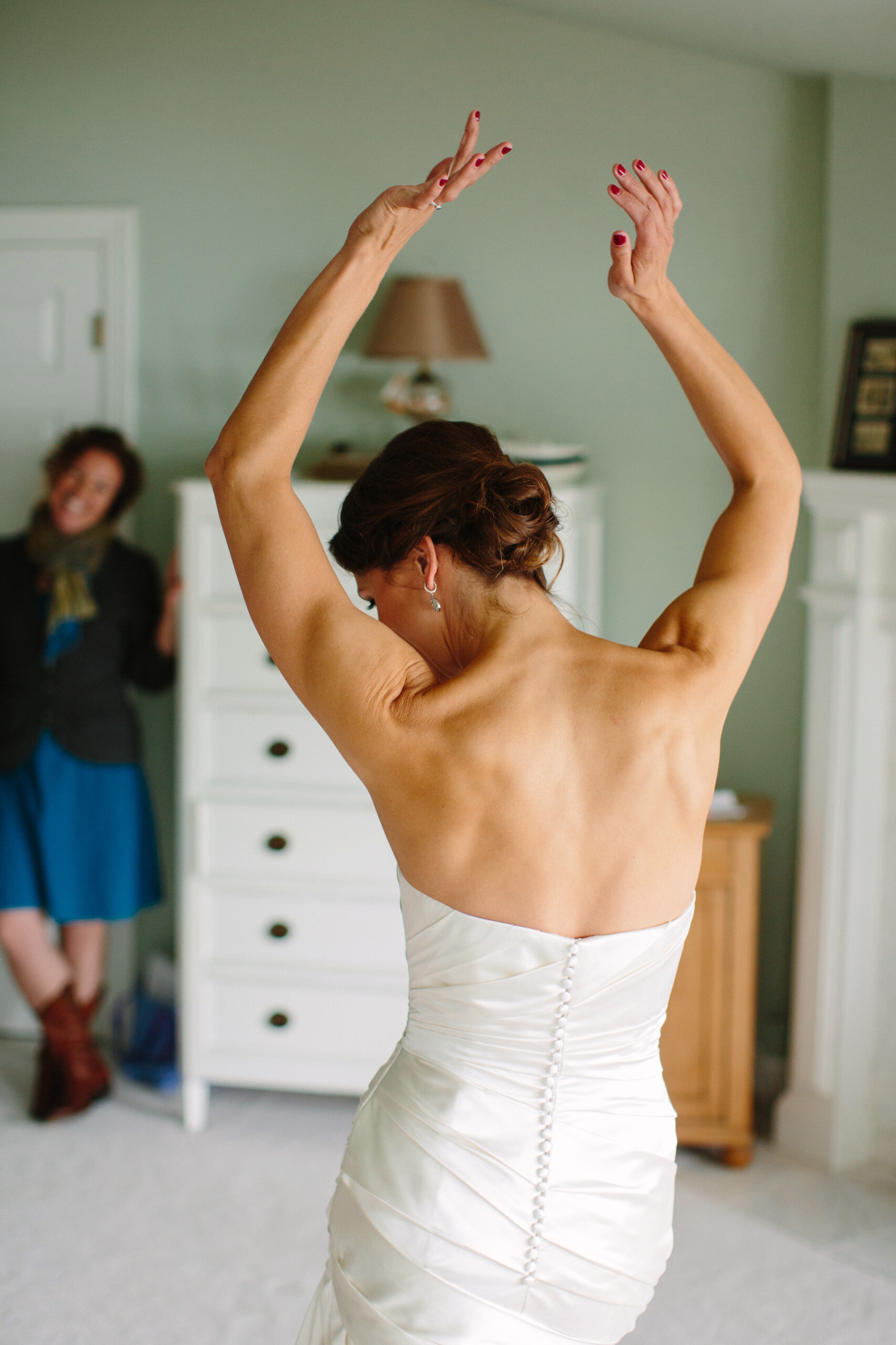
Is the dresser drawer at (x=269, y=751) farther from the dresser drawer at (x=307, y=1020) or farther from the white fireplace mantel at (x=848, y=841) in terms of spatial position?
the white fireplace mantel at (x=848, y=841)

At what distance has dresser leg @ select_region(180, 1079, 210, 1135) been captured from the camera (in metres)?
3.01

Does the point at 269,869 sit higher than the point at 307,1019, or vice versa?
the point at 269,869

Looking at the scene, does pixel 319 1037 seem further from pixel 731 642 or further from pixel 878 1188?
pixel 731 642

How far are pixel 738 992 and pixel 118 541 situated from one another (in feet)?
6.43

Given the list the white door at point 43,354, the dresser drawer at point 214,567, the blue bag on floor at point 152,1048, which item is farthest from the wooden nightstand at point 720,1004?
the white door at point 43,354

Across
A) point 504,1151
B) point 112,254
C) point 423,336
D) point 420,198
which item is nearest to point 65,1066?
point 423,336

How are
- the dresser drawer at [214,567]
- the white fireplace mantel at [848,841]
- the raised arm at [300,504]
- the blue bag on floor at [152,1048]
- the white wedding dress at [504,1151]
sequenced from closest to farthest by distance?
the raised arm at [300,504], the white wedding dress at [504,1151], the white fireplace mantel at [848,841], the dresser drawer at [214,567], the blue bag on floor at [152,1048]

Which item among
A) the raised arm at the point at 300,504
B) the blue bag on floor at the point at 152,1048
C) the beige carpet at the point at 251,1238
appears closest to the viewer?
the raised arm at the point at 300,504

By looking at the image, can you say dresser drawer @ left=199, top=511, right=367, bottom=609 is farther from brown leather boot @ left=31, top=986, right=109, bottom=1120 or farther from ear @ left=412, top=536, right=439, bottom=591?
ear @ left=412, top=536, right=439, bottom=591

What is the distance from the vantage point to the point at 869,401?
277cm

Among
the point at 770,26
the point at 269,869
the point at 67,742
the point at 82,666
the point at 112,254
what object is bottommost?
the point at 269,869

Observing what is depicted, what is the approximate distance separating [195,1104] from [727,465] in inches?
95.3

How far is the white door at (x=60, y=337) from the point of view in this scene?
3332mm

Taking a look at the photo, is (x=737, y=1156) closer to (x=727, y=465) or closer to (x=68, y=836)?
(x=68, y=836)
